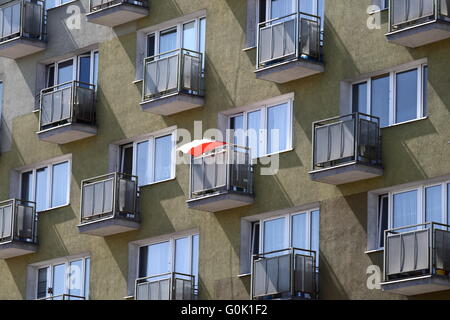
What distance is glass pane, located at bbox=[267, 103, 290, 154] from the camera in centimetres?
4191

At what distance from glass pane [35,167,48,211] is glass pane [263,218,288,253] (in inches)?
374

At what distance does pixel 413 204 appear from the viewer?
38375 millimetres

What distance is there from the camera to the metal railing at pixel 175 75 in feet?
143

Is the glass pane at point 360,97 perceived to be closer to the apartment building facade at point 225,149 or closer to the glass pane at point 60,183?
the apartment building facade at point 225,149

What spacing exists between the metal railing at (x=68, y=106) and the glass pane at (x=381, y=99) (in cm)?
1067

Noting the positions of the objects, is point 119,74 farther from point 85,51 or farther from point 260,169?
point 260,169

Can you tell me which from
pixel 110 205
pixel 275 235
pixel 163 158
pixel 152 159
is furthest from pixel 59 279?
pixel 275 235

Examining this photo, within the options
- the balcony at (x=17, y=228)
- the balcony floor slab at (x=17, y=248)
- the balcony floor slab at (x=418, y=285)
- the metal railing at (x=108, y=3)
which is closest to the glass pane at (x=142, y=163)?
the metal railing at (x=108, y=3)

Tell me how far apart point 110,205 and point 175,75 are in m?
4.20

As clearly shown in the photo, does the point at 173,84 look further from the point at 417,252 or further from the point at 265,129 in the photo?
the point at 417,252

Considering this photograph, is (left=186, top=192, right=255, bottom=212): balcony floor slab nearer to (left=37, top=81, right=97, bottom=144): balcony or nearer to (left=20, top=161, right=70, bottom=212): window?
(left=37, top=81, right=97, bottom=144): balcony

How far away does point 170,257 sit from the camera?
4444 centimetres

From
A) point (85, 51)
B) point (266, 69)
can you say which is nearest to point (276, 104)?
point (266, 69)

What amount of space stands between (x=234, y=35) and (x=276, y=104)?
2555 mm
